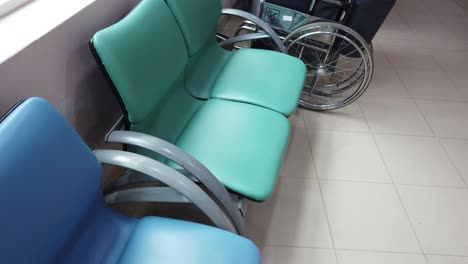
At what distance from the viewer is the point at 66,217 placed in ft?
2.33

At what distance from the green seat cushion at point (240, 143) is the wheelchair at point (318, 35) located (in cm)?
56

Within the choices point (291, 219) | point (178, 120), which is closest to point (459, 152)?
point (291, 219)

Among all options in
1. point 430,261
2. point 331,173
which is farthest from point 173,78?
point 430,261

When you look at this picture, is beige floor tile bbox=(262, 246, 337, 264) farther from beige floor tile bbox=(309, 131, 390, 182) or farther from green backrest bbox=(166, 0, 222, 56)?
green backrest bbox=(166, 0, 222, 56)

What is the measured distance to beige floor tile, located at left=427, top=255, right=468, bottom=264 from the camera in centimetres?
137

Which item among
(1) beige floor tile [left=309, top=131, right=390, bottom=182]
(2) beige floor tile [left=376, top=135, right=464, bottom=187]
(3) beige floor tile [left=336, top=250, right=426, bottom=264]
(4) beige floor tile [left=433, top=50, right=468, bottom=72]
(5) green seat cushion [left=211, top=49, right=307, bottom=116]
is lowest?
(3) beige floor tile [left=336, top=250, right=426, bottom=264]

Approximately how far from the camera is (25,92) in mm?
854

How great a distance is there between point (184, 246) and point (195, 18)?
0.97m

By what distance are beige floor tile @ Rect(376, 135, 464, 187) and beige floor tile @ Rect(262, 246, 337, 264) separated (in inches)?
26.2

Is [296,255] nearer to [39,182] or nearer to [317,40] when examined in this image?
[39,182]

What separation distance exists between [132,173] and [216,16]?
949mm

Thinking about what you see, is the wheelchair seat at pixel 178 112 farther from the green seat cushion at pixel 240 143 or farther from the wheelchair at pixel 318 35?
the wheelchair at pixel 318 35

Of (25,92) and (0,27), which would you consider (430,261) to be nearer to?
(25,92)

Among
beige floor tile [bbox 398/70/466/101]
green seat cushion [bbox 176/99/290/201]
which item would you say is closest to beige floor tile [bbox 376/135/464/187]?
beige floor tile [bbox 398/70/466/101]
